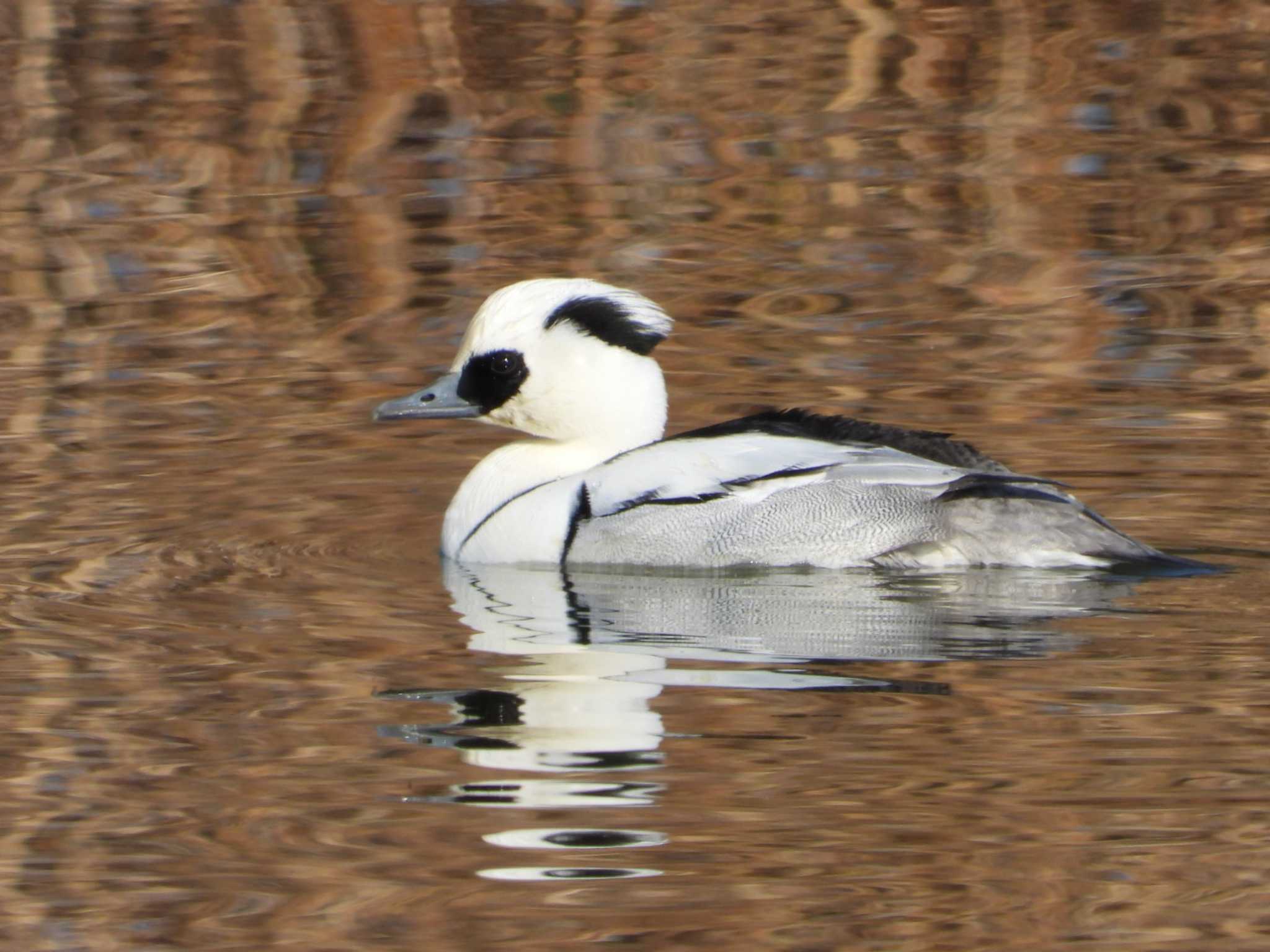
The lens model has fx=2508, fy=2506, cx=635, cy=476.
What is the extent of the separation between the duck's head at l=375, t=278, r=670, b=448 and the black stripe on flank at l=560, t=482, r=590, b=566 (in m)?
0.40

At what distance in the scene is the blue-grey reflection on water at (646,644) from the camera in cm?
592

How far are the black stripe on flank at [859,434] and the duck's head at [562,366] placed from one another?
1.38ft

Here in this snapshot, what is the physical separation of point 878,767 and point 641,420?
2592 mm

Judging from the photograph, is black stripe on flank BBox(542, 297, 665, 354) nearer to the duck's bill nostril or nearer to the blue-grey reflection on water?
the duck's bill nostril

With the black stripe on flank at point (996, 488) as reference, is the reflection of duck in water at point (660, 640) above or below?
below

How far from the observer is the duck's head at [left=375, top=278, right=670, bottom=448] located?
7.99 m

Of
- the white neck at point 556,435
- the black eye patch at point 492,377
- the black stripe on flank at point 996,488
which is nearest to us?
the black stripe on flank at point 996,488

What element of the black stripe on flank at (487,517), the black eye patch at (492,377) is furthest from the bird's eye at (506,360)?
the black stripe on flank at (487,517)

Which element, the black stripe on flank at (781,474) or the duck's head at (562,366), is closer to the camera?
the black stripe on flank at (781,474)

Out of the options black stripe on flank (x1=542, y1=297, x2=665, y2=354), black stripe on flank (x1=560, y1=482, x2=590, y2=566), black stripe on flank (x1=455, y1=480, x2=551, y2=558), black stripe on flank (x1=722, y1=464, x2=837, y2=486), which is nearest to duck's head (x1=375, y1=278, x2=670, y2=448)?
black stripe on flank (x1=542, y1=297, x2=665, y2=354)

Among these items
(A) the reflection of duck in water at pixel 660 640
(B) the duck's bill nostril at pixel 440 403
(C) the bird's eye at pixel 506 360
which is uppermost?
(C) the bird's eye at pixel 506 360

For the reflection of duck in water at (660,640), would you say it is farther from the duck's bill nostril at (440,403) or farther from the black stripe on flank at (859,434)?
the duck's bill nostril at (440,403)

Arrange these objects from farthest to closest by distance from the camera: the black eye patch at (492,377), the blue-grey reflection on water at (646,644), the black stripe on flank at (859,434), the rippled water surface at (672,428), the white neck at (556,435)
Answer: the black eye patch at (492,377) → the white neck at (556,435) → the black stripe on flank at (859,434) → the blue-grey reflection on water at (646,644) → the rippled water surface at (672,428)

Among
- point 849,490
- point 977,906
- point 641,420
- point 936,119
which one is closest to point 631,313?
point 641,420
